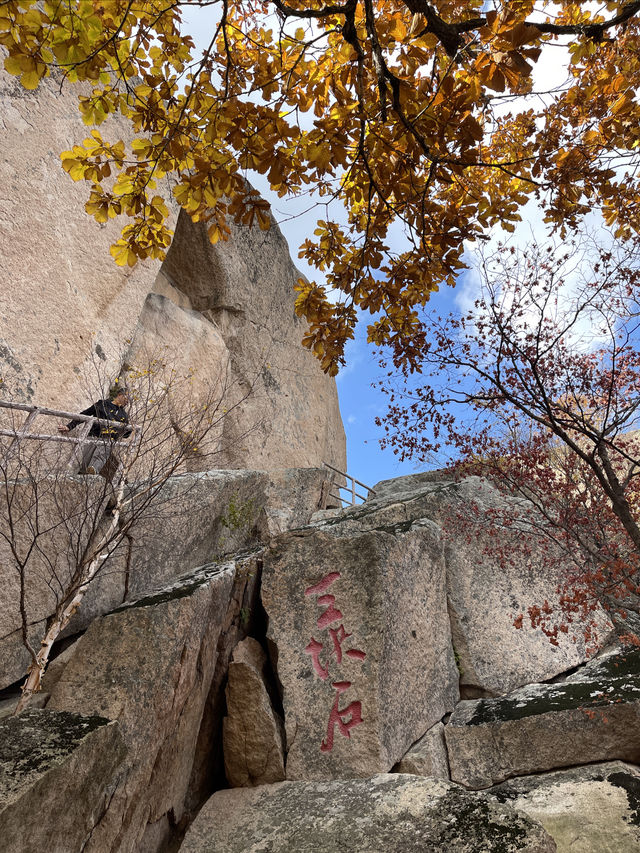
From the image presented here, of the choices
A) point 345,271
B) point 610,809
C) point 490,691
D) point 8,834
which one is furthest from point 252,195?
point 490,691

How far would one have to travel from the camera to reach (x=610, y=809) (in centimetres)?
391

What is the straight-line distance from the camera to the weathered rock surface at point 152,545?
197 inches

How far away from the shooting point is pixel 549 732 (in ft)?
15.9

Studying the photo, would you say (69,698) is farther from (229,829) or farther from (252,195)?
(252,195)

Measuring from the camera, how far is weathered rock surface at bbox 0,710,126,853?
2186 mm

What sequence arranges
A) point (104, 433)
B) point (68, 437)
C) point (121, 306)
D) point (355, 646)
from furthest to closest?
point (121, 306)
point (68, 437)
point (104, 433)
point (355, 646)

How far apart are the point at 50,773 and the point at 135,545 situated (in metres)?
3.79

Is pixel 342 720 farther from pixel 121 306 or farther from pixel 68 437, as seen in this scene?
pixel 121 306

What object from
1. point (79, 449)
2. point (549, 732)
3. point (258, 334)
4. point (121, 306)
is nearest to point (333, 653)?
point (549, 732)

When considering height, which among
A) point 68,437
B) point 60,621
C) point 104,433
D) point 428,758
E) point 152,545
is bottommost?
point 428,758

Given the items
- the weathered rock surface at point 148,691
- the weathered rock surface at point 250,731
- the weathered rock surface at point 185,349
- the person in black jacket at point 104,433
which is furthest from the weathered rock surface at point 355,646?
the weathered rock surface at point 185,349

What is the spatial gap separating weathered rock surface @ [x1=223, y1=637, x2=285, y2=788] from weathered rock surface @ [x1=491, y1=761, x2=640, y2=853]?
1.99 metres

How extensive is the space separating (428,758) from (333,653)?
128 centimetres

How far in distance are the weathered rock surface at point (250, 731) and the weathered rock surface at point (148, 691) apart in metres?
0.31
